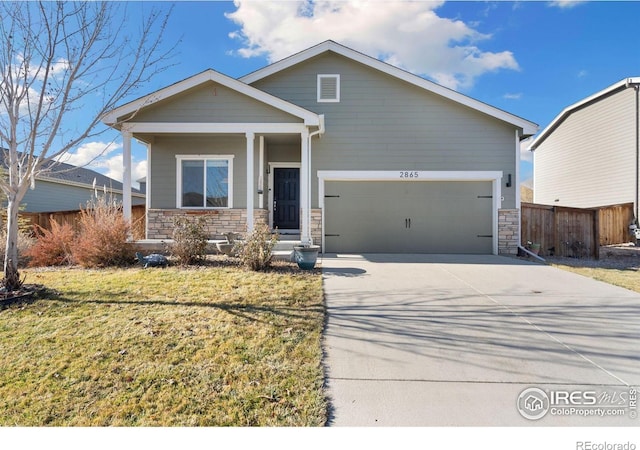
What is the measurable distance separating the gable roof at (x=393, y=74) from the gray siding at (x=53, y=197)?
11.4 metres

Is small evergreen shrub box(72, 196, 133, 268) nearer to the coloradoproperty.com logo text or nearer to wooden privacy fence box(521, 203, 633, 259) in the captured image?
the coloradoproperty.com logo text

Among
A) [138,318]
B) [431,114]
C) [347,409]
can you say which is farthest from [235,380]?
[431,114]

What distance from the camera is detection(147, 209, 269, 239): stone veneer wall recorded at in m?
9.75

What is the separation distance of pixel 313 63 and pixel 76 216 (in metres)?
8.92

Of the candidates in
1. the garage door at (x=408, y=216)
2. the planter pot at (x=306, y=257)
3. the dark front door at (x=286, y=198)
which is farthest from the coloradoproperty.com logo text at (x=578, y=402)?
the dark front door at (x=286, y=198)

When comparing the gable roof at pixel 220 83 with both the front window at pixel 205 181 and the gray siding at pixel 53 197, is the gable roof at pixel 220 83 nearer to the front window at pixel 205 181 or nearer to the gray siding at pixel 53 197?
the front window at pixel 205 181

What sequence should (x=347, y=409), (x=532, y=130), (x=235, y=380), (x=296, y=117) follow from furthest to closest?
(x=532, y=130)
(x=296, y=117)
(x=235, y=380)
(x=347, y=409)

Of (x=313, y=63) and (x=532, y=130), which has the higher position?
(x=313, y=63)

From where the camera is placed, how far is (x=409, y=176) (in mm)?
10195

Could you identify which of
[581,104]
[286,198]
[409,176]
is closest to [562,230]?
[409,176]

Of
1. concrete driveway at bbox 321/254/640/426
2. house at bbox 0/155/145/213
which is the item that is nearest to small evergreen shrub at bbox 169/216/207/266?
concrete driveway at bbox 321/254/640/426

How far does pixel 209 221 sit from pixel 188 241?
8.30 ft
